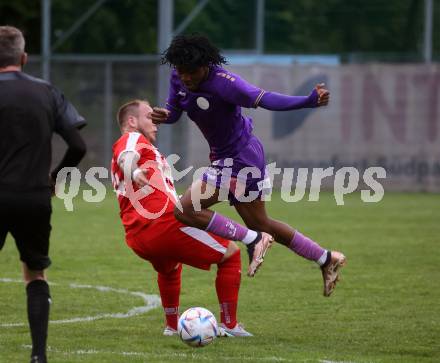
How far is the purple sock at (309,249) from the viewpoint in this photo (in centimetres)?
783

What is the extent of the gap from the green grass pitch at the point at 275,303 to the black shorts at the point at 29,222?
84 centimetres

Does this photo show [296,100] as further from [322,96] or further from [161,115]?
[161,115]

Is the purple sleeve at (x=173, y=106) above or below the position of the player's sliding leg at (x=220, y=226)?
above

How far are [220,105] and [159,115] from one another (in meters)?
0.49

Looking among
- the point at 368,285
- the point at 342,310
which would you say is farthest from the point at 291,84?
the point at 342,310

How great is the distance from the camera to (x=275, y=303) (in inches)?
364

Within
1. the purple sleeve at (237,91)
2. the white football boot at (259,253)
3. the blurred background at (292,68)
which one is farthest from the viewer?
the blurred background at (292,68)

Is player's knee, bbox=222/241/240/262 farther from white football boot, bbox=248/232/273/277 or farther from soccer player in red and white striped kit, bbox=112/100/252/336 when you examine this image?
white football boot, bbox=248/232/273/277

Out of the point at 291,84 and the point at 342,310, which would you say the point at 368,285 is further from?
the point at 291,84

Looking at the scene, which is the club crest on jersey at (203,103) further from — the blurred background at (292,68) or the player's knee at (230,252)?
the blurred background at (292,68)

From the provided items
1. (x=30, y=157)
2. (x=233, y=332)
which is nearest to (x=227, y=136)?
(x=233, y=332)

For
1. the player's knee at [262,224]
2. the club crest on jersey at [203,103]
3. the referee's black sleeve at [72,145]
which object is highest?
the club crest on jersey at [203,103]

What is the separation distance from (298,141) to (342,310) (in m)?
15.1

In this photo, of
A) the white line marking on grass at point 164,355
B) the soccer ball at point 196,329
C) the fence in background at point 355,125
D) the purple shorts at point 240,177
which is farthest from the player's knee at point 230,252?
the fence in background at point 355,125
